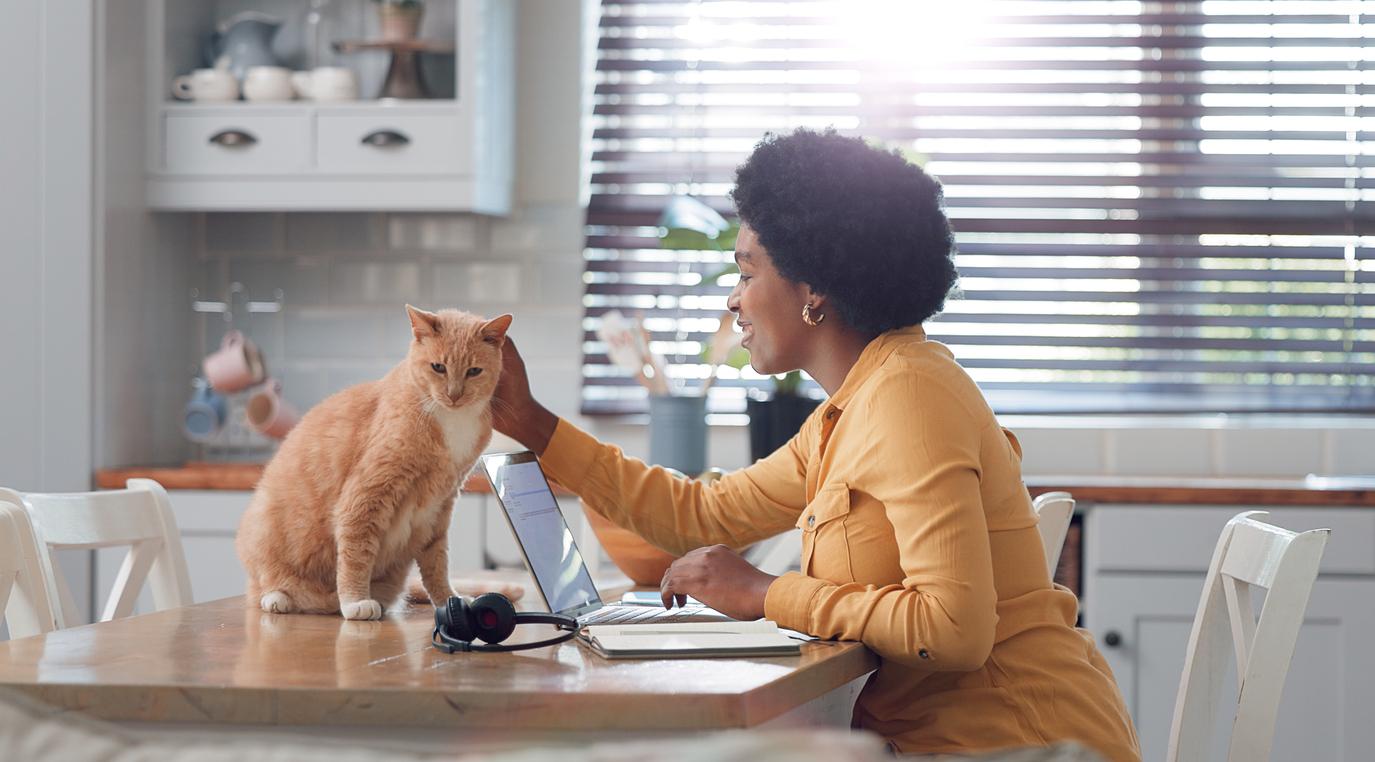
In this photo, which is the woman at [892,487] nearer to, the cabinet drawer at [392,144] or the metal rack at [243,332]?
the cabinet drawer at [392,144]

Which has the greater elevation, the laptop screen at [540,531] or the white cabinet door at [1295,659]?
the laptop screen at [540,531]

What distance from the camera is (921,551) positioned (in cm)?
146

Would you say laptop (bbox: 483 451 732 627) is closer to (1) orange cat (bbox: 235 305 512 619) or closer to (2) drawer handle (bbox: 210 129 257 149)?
(1) orange cat (bbox: 235 305 512 619)

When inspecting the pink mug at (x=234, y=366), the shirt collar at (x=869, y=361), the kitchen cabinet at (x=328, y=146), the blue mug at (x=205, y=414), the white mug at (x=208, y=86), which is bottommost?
the blue mug at (x=205, y=414)

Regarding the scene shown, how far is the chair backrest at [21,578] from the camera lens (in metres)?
1.54

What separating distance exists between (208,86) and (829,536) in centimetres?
239

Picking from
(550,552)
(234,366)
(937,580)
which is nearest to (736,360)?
(234,366)

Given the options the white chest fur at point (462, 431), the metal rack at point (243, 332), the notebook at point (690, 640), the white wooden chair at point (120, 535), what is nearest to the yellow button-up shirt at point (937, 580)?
the notebook at point (690, 640)

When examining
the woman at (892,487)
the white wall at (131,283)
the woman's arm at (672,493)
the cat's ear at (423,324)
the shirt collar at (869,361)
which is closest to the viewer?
the woman at (892,487)

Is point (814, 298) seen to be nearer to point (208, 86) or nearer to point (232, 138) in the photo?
point (232, 138)

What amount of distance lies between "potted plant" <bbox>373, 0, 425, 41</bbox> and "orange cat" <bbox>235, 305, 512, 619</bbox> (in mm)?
1938

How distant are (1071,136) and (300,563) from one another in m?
2.57

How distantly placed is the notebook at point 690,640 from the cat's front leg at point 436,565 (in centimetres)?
28

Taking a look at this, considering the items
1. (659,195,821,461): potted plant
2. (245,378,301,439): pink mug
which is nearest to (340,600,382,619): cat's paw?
(659,195,821,461): potted plant
